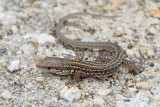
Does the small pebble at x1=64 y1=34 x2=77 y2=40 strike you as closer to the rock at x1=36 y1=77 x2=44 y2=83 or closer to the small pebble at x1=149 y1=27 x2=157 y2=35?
the rock at x1=36 y1=77 x2=44 y2=83

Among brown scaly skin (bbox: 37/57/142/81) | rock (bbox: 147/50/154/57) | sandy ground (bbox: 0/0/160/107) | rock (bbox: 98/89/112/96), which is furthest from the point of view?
rock (bbox: 147/50/154/57)

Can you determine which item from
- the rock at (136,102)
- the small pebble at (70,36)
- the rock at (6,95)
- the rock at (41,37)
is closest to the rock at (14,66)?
the rock at (6,95)

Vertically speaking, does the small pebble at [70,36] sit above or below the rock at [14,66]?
above

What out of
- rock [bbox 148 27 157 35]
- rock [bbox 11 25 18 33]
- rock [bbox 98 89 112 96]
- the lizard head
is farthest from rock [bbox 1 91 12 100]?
rock [bbox 148 27 157 35]

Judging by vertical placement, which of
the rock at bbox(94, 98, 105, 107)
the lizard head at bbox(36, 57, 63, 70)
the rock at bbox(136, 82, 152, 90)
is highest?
the lizard head at bbox(36, 57, 63, 70)

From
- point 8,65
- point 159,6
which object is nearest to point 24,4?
point 8,65

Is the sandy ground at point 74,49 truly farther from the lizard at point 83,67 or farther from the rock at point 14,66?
the lizard at point 83,67

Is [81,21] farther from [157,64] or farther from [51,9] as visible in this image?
[157,64]
